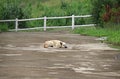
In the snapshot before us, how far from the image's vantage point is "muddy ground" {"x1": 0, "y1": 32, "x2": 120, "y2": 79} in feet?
38.7

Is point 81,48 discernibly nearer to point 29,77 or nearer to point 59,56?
point 59,56

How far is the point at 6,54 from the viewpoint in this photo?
16578 millimetres

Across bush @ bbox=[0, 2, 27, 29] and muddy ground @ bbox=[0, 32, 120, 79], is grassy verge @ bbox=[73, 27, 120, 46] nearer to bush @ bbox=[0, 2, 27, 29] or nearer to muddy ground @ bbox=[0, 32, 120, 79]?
muddy ground @ bbox=[0, 32, 120, 79]

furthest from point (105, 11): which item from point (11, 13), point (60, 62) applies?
point (60, 62)

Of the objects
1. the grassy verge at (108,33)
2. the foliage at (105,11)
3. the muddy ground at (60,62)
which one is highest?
the foliage at (105,11)

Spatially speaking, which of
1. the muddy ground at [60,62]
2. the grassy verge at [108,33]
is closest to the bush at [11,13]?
the grassy verge at [108,33]

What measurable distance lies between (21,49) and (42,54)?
215 centimetres

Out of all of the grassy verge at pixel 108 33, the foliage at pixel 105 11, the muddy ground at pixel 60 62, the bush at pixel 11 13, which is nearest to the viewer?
the muddy ground at pixel 60 62

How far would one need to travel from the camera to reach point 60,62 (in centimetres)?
1441

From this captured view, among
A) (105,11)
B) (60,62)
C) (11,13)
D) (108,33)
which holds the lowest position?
(60,62)

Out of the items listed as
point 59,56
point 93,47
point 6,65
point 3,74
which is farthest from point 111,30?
point 3,74

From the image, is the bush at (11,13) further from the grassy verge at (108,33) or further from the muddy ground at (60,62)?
the muddy ground at (60,62)

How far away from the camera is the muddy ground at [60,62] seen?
465 inches

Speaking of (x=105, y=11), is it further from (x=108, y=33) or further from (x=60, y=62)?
(x=60, y=62)
